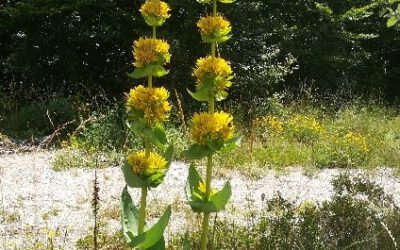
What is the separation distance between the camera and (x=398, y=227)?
13.0 feet

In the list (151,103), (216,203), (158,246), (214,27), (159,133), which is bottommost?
(158,246)

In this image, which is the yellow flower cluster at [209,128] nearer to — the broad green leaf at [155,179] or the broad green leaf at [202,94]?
the broad green leaf at [202,94]

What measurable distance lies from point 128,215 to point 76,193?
3317 mm

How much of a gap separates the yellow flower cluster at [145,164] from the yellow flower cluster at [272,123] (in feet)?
20.4

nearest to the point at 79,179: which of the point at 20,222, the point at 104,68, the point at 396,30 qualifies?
the point at 20,222

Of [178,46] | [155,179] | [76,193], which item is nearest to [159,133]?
[155,179]

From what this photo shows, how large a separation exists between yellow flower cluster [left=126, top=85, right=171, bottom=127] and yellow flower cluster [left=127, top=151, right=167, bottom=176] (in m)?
0.15

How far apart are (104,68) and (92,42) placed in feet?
2.05

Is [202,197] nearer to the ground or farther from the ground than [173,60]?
nearer to the ground

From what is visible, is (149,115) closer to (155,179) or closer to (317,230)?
(155,179)

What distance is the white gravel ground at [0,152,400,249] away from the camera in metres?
4.48

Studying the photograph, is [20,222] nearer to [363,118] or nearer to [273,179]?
[273,179]

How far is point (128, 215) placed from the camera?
97.3 inches

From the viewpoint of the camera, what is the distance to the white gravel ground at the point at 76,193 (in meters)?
4.48
